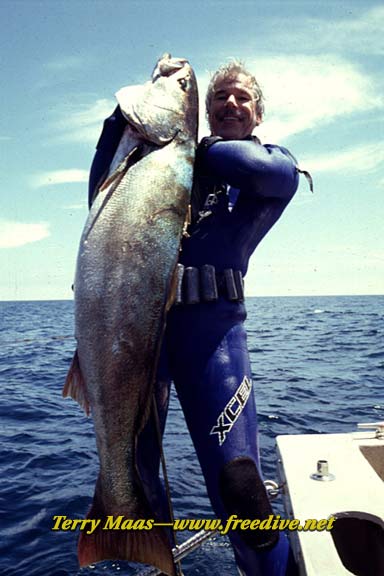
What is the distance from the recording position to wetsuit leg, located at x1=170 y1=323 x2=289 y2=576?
283cm

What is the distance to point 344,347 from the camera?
22.9m

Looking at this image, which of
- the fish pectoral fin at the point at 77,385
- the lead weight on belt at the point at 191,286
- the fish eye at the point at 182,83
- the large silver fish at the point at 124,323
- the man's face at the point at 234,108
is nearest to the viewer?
the large silver fish at the point at 124,323

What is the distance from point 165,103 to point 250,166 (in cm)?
58

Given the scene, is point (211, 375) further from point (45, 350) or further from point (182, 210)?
point (45, 350)

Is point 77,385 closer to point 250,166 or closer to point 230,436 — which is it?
point 230,436

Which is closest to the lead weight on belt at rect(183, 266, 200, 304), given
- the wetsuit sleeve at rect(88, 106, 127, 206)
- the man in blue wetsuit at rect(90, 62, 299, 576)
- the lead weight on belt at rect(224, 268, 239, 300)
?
the man in blue wetsuit at rect(90, 62, 299, 576)

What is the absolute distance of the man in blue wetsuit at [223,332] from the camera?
285cm

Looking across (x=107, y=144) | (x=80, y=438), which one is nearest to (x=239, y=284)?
(x=107, y=144)

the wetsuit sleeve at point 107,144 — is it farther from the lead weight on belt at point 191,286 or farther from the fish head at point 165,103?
the lead weight on belt at point 191,286

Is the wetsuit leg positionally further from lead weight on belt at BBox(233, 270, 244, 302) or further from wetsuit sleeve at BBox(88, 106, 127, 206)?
wetsuit sleeve at BBox(88, 106, 127, 206)

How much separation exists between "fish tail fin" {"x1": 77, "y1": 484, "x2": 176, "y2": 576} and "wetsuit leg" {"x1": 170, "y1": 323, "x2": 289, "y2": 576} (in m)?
0.47

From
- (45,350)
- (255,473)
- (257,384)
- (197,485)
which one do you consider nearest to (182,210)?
(255,473)

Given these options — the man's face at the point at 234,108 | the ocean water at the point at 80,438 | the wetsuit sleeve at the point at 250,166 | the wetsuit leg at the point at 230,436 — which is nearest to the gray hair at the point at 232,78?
the man's face at the point at 234,108

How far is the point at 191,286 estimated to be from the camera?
9.99 ft
